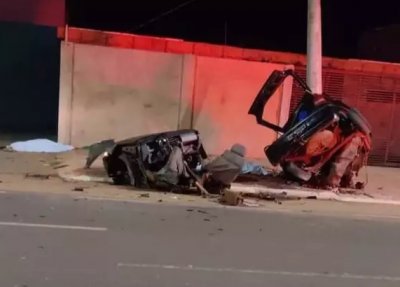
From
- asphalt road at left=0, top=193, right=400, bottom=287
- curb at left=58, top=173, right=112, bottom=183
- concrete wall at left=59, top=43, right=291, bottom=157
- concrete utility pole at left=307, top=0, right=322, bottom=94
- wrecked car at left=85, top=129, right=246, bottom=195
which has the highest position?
concrete utility pole at left=307, top=0, right=322, bottom=94

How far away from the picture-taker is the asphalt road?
622 centimetres

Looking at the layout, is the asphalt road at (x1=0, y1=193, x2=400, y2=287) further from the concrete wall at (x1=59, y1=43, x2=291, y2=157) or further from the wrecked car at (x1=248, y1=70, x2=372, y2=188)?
the concrete wall at (x1=59, y1=43, x2=291, y2=157)

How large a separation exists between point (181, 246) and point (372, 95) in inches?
388

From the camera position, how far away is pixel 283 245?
783 centimetres

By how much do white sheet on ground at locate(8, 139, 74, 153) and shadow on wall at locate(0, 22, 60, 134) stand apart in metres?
4.52

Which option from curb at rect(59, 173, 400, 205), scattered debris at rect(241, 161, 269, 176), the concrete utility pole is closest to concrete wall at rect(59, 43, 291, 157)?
scattered debris at rect(241, 161, 269, 176)

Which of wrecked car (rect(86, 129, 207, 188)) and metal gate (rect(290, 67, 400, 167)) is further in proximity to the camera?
metal gate (rect(290, 67, 400, 167))

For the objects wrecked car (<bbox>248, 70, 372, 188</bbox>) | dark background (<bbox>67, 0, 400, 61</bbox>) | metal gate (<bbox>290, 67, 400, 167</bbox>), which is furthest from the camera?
dark background (<bbox>67, 0, 400, 61</bbox>)

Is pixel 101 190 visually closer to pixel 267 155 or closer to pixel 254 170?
pixel 267 155

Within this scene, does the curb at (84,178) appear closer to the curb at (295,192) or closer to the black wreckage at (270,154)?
the curb at (295,192)

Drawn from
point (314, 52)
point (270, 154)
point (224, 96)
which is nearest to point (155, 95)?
point (224, 96)

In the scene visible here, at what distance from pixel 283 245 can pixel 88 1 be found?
17445 millimetres

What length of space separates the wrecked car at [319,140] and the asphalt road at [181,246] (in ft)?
6.44

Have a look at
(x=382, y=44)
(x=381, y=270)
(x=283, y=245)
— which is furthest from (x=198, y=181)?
(x=382, y=44)
